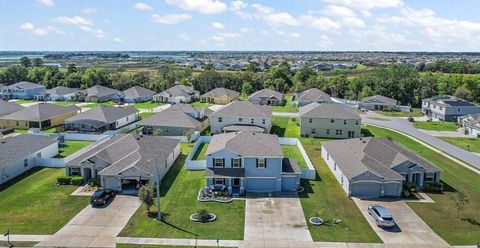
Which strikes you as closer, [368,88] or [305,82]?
[368,88]

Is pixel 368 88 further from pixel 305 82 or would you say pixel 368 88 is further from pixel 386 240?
pixel 386 240

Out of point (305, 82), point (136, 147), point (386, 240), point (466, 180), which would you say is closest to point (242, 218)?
point (386, 240)

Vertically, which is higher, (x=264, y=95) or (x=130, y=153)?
(x=264, y=95)

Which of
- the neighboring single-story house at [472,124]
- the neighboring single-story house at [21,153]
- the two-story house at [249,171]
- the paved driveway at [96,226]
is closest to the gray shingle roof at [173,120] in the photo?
the neighboring single-story house at [21,153]

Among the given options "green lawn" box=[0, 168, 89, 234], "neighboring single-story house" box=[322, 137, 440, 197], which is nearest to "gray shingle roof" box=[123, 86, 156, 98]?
"green lawn" box=[0, 168, 89, 234]

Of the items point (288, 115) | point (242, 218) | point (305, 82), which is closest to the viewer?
point (242, 218)

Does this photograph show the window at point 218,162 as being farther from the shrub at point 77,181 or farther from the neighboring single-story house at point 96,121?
the neighboring single-story house at point 96,121

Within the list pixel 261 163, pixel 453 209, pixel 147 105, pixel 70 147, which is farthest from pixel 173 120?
pixel 453 209

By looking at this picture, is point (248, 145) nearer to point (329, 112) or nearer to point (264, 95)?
point (329, 112)
